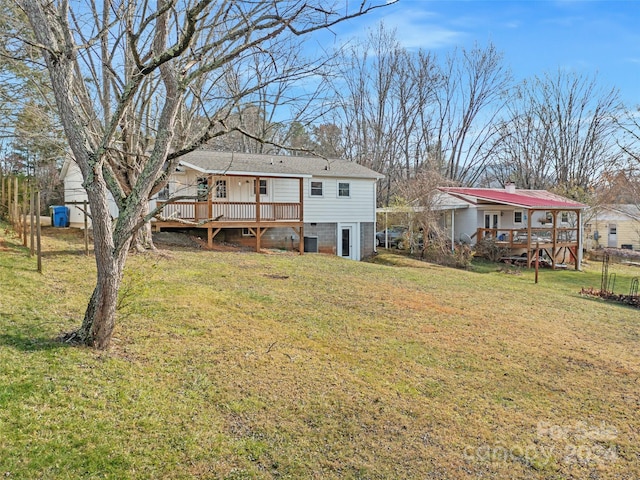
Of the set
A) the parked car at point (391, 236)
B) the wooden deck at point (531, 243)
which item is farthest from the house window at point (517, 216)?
the parked car at point (391, 236)

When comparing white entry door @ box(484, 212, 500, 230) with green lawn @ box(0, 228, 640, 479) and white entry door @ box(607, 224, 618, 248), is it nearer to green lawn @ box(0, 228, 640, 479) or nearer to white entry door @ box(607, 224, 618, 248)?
white entry door @ box(607, 224, 618, 248)

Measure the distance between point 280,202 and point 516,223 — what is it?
15.6 metres

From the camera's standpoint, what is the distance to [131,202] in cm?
507

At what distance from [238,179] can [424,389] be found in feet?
50.5

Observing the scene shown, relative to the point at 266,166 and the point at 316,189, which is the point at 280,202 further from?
the point at 316,189

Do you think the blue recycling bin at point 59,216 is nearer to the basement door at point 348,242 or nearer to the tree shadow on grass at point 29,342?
the basement door at point 348,242

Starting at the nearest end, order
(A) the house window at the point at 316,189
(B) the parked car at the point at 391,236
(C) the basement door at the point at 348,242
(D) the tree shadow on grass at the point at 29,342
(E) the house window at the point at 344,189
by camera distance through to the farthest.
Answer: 1. (D) the tree shadow on grass at the point at 29,342
2. (A) the house window at the point at 316,189
3. (E) the house window at the point at 344,189
4. (C) the basement door at the point at 348,242
5. (B) the parked car at the point at 391,236

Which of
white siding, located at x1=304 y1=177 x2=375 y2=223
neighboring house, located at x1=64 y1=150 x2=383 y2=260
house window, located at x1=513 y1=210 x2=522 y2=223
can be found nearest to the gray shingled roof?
neighboring house, located at x1=64 y1=150 x2=383 y2=260

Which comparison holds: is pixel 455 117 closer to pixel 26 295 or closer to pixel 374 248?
pixel 374 248

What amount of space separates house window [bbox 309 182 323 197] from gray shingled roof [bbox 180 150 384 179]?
539mm

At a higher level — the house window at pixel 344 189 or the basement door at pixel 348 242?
the house window at pixel 344 189

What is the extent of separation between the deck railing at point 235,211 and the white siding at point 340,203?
1637 millimetres

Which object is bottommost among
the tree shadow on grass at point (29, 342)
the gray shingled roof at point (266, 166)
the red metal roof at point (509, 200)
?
the tree shadow on grass at point (29, 342)

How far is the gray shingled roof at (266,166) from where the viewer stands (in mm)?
18031
